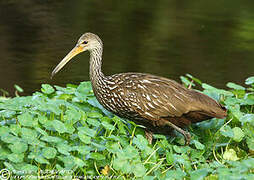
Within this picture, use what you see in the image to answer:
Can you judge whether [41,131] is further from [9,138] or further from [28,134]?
[9,138]

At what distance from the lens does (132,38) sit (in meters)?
11.2

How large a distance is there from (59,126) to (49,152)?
277 mm

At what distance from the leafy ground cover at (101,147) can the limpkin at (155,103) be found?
0.47 ft

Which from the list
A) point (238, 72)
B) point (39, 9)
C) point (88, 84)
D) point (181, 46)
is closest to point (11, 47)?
point (39, 9)

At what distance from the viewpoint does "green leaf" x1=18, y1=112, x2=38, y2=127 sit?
4.58m

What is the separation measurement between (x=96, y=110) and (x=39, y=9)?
24.3 feet

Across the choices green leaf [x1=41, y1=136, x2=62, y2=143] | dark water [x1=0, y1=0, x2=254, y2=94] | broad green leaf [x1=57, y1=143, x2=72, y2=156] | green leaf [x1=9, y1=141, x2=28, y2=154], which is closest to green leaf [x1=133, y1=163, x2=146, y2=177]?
broad green leaf [x1=57, y1=143, x2=72, y2=156]

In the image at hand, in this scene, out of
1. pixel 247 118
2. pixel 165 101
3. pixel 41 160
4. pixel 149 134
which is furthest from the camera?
pixel 149 134

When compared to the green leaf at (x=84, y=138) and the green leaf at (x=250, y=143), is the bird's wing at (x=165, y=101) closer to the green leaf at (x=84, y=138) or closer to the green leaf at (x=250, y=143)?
the green leaf at (x=250, y=143)

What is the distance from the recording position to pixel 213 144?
5121mm

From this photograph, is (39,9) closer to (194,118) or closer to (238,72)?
(238,72)

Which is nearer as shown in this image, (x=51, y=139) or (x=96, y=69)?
(x=51, y=139)

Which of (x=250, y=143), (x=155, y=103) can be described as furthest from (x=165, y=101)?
(x=250, y=143)

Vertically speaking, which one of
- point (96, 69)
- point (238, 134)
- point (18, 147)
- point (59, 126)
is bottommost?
point (238, 134)
